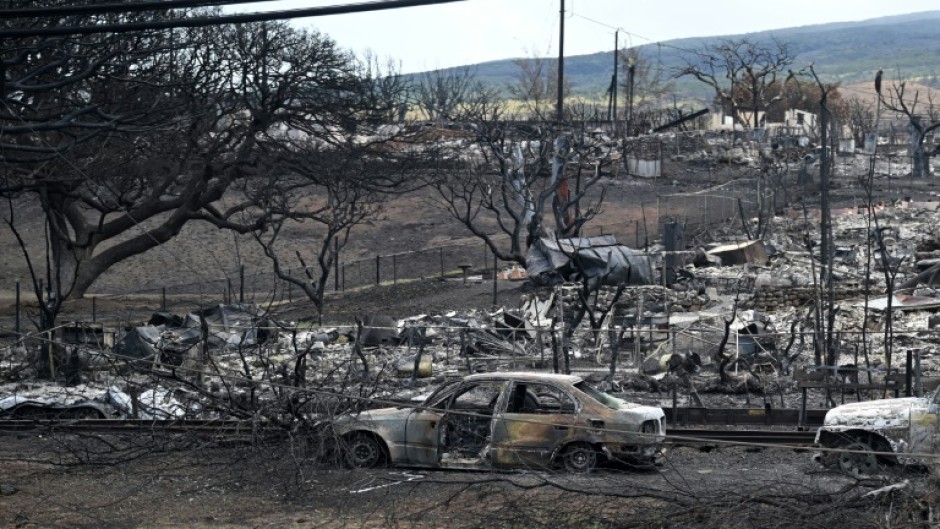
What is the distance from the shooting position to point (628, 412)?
1385 cm

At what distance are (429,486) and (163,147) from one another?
2871cm

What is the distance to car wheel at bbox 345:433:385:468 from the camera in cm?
1426

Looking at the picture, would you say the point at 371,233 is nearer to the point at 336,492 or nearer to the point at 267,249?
the point at 267,249

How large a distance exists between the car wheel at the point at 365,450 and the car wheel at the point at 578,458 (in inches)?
82.5

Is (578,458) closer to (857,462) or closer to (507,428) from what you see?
(507,428)

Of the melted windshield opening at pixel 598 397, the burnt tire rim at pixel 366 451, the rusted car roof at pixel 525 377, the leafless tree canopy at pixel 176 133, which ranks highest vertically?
the leafless tree canopy at pixel 176 133

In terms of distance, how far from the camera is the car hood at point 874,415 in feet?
45.1

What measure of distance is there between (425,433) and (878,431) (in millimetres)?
4945

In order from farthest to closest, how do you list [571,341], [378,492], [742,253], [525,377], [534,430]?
[742,253] < [571,341] < [525,377] < [534,430] < [378,492]

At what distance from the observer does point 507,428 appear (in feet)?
45.7

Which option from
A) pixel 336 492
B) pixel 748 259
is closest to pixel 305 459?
pixel 336 492

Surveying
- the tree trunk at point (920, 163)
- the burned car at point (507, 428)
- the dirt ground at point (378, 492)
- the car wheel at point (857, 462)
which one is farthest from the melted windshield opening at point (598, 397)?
the tree trunk at point (920, 163)

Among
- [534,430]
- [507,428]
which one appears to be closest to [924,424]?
[534,430]

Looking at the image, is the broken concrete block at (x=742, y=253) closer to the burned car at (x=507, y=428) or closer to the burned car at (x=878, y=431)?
the burned car at (x=878, y=431)
